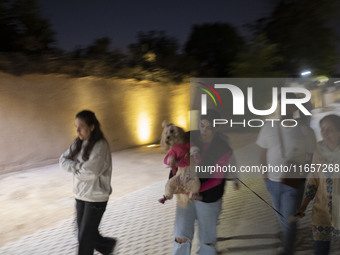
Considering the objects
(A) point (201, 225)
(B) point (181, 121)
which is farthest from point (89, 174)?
(B) point (181, 121)

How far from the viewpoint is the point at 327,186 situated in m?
2.76

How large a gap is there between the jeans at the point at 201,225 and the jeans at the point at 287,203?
0.80m

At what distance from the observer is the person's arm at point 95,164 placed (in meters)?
3.01

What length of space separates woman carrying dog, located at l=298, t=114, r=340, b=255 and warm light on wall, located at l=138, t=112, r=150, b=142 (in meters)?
10.1

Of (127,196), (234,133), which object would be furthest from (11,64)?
(234,133)

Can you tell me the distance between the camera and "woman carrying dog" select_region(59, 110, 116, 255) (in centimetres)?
304

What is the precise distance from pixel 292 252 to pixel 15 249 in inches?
126

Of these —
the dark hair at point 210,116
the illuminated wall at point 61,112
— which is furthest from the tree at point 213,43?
the dark hair at point 210,116

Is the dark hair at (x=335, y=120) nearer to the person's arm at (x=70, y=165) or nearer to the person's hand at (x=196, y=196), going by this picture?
the person's hand at (x=196, y=196)

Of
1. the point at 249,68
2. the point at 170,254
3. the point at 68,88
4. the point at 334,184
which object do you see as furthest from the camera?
the point at 249,68

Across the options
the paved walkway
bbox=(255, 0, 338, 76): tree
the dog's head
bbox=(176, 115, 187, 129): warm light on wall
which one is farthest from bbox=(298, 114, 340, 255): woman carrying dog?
bbox=(255, 0, 338, 76): tree

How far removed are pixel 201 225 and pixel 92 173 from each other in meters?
1.09

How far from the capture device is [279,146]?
3533mm

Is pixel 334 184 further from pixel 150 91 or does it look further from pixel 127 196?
pixel 150 91
